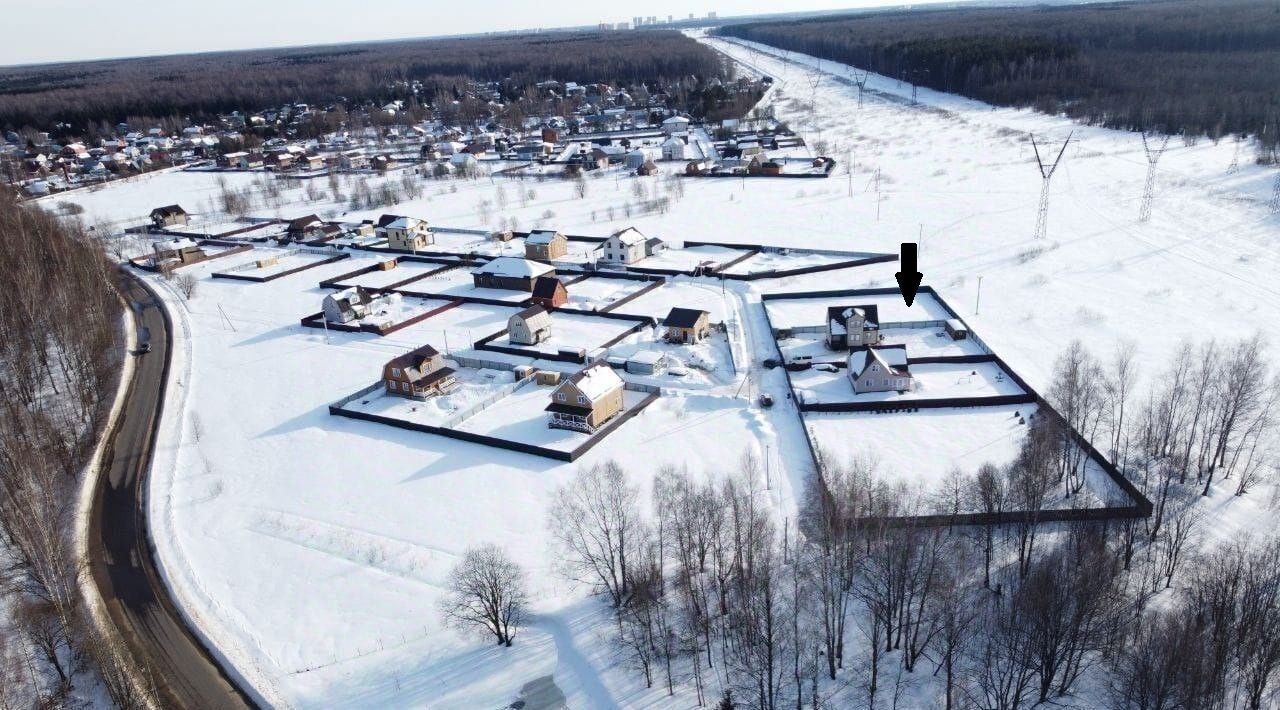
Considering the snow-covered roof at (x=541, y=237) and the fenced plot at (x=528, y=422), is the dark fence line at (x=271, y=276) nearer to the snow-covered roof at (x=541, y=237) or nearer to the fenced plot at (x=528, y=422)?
the snow-covered roof at (x=541, y=237)

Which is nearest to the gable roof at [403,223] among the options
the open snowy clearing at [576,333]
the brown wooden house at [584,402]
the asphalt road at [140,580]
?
the open snowy clearing at [576,333]

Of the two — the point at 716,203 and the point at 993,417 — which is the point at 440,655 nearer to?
the point at 993,417

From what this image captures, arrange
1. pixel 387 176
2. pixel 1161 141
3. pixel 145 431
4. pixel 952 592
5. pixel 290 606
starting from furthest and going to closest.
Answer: pixel 387 176 → pixel 1161 141 → pixel 145 431 → pixel 290 606 → pixel 952 592

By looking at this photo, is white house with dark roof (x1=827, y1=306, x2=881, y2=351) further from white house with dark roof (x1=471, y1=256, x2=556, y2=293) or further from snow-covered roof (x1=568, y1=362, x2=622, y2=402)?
white house with dark roof (x1=471, y1=256, x2=556, y2=293)

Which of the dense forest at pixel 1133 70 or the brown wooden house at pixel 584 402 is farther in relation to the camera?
the dense forest at pixel 1133 70

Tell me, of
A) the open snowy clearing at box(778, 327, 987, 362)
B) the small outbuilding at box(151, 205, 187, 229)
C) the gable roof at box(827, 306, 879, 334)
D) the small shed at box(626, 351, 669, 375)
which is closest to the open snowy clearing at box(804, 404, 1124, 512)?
the open snowy clearing at box(778, 327, 987, 362)

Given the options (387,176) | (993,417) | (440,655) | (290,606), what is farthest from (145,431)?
(387,176)
